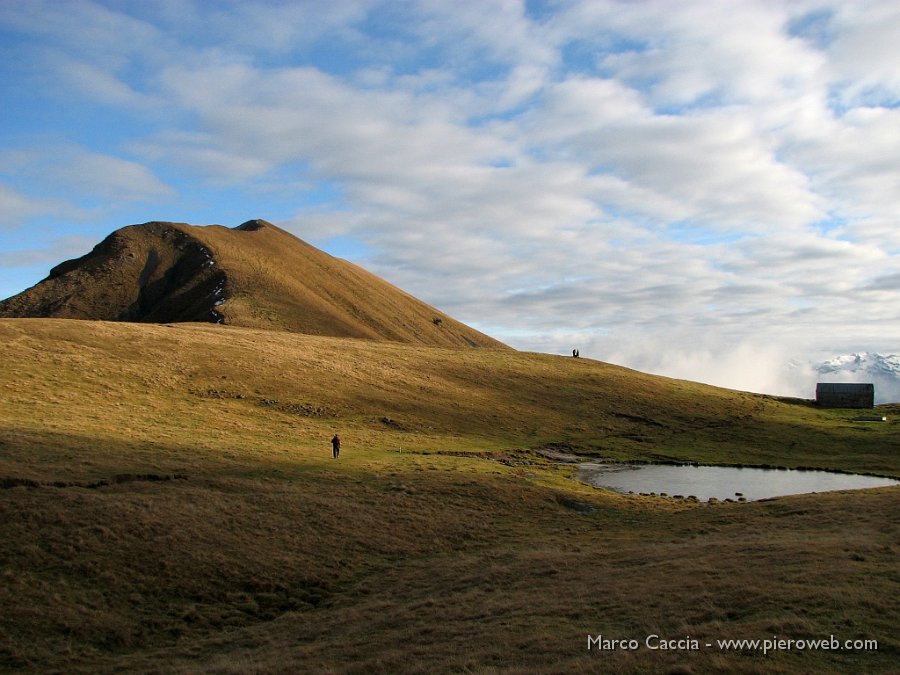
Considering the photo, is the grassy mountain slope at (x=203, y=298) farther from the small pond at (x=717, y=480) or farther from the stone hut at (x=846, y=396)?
the stone hut at (x=846, y=396)

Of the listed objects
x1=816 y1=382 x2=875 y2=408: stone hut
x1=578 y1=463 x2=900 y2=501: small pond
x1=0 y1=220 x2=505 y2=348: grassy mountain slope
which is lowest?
x1=578 y1=463 x2=900 y2=501: small pond

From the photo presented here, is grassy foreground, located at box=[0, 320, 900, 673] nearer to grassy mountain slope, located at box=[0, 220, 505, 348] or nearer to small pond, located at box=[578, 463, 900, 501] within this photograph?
small pond, located at box=[578, 463, 900, 501]

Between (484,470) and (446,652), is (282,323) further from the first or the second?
(446,652)

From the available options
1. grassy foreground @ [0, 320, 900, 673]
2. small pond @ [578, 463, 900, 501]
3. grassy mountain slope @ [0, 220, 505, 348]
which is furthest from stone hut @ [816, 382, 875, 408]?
grassy mountain slope @ [0, 220, 505, 348]

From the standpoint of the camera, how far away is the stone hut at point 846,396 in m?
113

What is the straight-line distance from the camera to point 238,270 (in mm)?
184125

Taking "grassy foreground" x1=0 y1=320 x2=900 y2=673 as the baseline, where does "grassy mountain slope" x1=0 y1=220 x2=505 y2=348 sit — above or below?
above

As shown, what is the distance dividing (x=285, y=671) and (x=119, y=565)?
12.0 meters

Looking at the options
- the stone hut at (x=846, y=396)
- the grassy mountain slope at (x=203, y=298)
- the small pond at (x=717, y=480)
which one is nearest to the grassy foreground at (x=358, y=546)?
the small pond at (x=717, y=480)

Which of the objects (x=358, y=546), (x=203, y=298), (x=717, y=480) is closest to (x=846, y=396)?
(x=717, y=480)

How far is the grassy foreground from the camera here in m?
17.2

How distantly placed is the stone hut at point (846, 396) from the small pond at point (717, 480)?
59427mm

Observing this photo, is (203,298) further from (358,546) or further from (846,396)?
(358,546)

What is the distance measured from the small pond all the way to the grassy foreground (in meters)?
4.00
